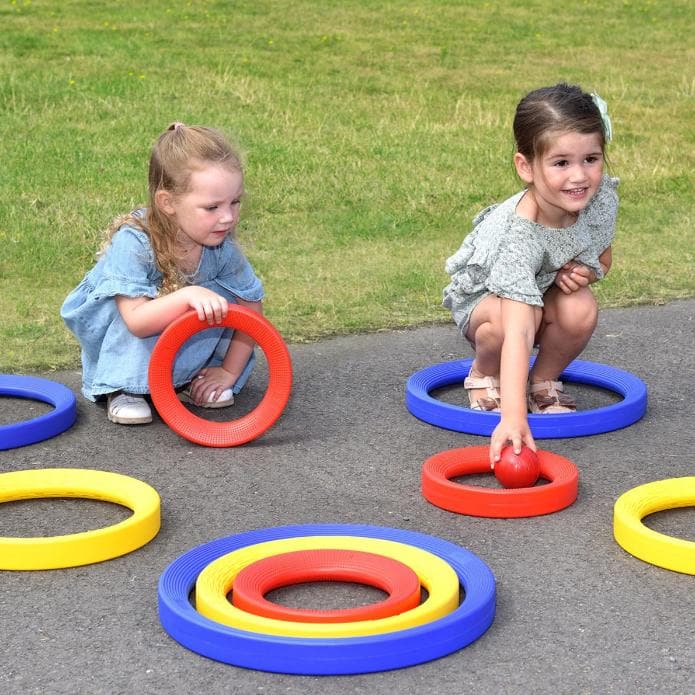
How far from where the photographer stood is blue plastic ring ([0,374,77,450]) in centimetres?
466

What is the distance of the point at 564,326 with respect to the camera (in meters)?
4.88

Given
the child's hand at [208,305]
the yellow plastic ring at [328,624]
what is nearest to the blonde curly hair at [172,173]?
the child's hand at [208,305]

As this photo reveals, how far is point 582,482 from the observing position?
14.1 feet

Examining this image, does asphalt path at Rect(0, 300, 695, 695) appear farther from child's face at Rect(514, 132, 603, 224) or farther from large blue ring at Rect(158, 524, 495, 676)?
child's face at Rect(514, 132, 603, 224)

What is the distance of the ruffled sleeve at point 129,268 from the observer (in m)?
4.81

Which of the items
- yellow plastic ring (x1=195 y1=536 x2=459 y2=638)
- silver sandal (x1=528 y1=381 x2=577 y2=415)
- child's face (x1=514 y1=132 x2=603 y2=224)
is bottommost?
silver sandal (x1=528 y1=381 x2=577 y2=415)

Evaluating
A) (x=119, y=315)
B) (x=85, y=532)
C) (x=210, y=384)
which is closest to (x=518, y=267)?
(x=210, y=384)

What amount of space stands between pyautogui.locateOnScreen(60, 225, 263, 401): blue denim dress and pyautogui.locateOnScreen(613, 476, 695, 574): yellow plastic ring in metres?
1.93

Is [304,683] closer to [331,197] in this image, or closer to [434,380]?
[434,380]

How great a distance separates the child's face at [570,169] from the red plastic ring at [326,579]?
1682mm

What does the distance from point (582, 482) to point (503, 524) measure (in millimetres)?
495

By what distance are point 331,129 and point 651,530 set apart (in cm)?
655

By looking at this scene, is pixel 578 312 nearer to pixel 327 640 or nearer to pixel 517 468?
pixel 517 468

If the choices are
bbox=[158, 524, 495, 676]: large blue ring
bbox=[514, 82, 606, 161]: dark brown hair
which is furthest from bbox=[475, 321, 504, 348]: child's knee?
bbox=[158, 524, 495, 676]: large blue ring
